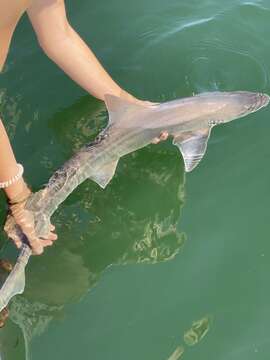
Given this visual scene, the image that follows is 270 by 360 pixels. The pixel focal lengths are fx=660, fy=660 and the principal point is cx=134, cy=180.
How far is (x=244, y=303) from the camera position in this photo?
8.95 feet

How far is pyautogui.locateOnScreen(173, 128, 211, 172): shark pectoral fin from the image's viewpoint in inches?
111

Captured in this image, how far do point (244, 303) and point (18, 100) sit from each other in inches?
63.7

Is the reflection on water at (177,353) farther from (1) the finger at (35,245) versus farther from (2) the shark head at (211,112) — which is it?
(2) the shark head at (211,112)

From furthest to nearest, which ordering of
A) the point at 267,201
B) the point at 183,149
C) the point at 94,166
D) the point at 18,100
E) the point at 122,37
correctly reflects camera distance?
1. the point at 122,37
2. the point at 18,100
3. the point at 267,201
4. the point at 183,149
5. the point at 94,166

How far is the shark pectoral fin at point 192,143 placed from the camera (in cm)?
283

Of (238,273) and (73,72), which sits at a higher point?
(73,72)

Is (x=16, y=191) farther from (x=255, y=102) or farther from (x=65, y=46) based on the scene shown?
(x=255, y=102)

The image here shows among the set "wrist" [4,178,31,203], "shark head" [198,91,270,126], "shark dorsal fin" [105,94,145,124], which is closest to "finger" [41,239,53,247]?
"wrist" [4,178,31,203]

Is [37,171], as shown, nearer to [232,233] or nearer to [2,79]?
[2,79]

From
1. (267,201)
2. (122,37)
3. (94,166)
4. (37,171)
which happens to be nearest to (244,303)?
(267,201)

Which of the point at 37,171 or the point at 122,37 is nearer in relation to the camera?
the point at 37,171

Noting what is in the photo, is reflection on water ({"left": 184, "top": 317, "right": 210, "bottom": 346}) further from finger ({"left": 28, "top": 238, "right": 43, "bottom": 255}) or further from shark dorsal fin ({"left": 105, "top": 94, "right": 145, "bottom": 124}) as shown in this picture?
shark dorsal fin ({"left": 105, "top": 94, "right": 145, "bottom": 124})

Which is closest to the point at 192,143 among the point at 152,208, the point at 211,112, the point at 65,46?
the point at 211,112

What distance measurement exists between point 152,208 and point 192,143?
416mm
